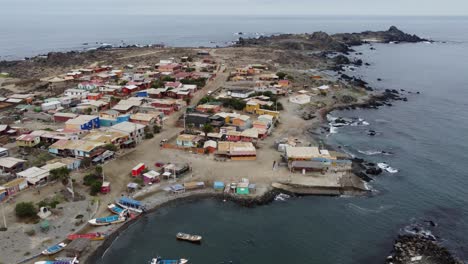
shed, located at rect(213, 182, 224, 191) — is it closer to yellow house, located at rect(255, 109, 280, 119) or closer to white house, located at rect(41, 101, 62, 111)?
yellow house, located at rect(255, 109, 280, 119)

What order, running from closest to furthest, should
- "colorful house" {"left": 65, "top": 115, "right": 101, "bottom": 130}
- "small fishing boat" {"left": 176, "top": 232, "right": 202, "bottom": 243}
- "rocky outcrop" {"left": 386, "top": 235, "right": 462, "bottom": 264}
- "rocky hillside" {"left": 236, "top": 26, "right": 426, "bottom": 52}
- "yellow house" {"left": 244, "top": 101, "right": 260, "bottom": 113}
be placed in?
"rocky outcrop" {"left": 386, "top": 235, "right": 462, "bottom": 264}, "small fishing boat" {"left": 176, "top": 232, "right": 202, "bottom": 243}, "colorful house" {"left": 65, "top": 115, "right": 101, "bottom": 130}, "yellow house" {"left": 244, "top": 101, "right": 260, "bottom": 113}, "rocky hillside" {"left": 236, "top": 26, "right": 426, "bottom": 52}

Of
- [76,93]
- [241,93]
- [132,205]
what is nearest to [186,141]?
[132,205]

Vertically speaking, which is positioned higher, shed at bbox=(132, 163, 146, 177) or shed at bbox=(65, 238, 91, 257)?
shed at bbox=(132, 163, 146, 177)

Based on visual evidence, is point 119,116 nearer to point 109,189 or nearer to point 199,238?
point 109,189

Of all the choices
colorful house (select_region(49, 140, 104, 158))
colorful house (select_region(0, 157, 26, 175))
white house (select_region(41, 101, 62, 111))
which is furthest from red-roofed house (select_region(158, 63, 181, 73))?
colorful house (select_region(0, 157, 26, 175))

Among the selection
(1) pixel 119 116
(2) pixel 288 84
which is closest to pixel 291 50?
(2) pixel 288 84

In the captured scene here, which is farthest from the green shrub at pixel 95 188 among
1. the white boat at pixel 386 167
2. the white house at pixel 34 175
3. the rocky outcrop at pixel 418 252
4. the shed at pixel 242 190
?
the white boat at pixel 386 167

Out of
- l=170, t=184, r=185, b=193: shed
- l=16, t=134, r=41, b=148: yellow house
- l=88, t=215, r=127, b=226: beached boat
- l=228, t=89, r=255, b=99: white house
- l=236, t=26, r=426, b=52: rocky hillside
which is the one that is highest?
l=236, t=26, r=426, b=52: rocky hillside
